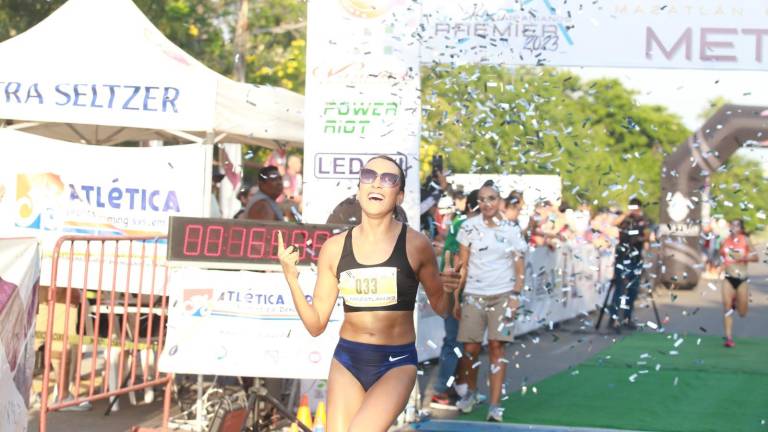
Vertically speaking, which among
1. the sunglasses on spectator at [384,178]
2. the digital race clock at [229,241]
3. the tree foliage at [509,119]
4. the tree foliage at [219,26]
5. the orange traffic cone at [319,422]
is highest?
the tree foliage at [219,26]

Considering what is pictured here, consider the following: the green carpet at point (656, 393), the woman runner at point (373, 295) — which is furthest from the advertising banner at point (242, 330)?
the woman runner at point (373, 295)

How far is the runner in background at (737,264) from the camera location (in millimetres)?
16891

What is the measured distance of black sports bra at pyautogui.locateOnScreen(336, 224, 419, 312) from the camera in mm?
6441

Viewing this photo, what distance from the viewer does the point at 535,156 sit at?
35.0ft

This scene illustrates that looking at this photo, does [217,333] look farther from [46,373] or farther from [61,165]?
[61,165]

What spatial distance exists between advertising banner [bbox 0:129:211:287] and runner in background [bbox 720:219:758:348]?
8726 mm

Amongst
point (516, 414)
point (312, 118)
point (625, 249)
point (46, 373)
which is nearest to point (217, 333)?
point (46, 373)

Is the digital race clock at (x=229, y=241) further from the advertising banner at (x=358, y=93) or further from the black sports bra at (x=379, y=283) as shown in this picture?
the black sports bra at (x=379, y=283)

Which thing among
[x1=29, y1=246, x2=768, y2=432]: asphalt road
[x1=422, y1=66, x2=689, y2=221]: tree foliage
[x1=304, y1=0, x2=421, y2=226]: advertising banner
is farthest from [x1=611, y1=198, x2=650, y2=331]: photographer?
[x1=304, y1=0, x2=421, y2=226]: advertising banner

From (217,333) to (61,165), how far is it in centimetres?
295

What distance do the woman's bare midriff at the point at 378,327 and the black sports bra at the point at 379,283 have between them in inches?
1.6

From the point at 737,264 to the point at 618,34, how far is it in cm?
740

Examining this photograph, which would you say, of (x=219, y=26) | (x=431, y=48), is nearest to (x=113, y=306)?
(x=431, y=48)

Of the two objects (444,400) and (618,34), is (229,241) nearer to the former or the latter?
(444,400)
